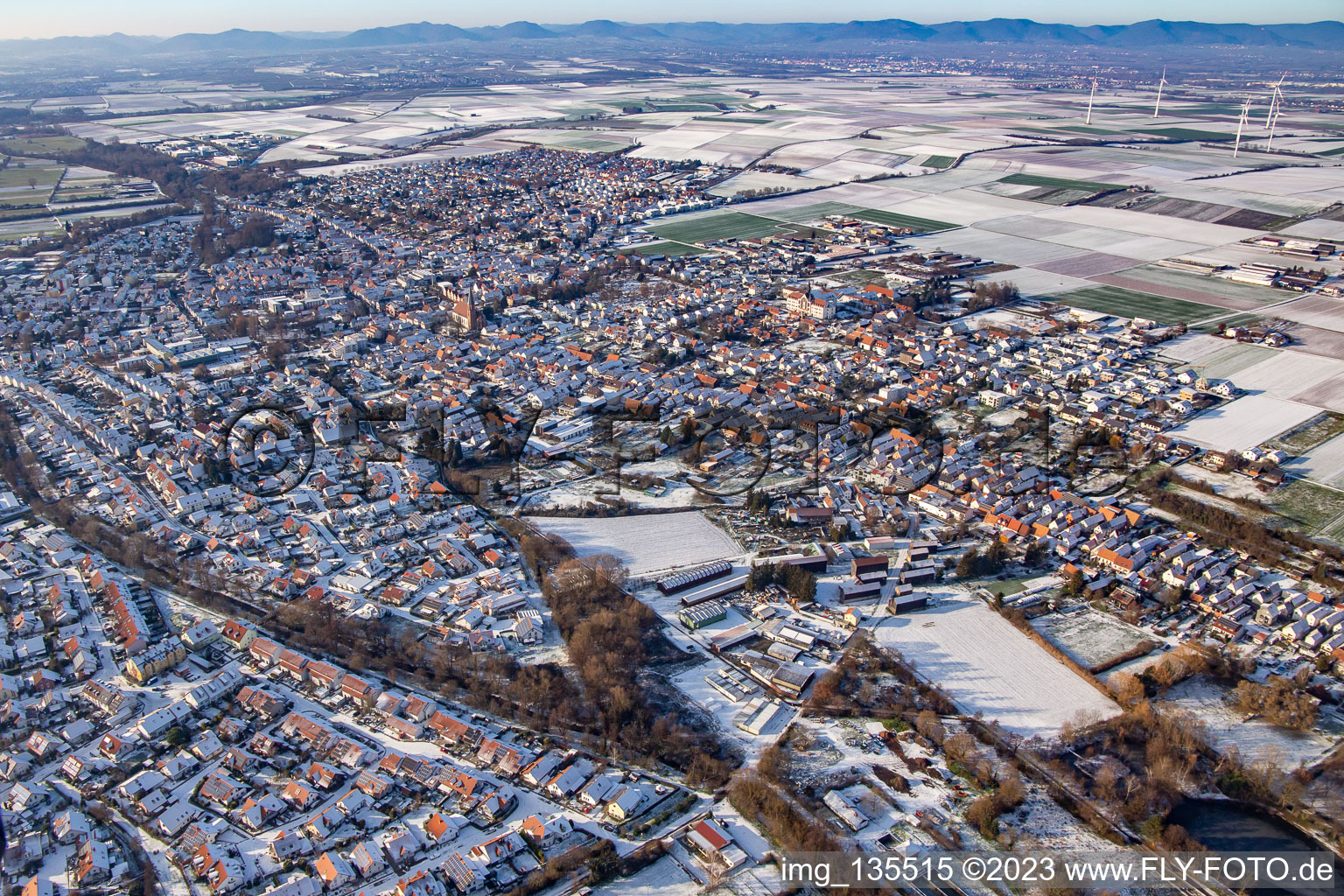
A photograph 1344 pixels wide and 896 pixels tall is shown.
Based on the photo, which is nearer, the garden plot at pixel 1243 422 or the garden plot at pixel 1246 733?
the garden plot at pixel 1246 733

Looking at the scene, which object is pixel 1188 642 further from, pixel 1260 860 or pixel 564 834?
pixel 564 834

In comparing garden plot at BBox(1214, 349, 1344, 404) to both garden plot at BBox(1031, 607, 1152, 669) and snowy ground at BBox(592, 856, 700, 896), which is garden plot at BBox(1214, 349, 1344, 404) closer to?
garden plot at BBox(1031, 607, 1152, 669)

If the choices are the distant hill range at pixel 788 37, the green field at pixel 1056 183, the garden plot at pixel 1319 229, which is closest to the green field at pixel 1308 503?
the garden plot at pixel 1319 229

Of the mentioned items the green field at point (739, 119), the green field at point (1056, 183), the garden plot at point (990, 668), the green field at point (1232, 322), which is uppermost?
the green field at point (739, 119)

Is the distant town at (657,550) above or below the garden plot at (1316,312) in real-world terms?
below

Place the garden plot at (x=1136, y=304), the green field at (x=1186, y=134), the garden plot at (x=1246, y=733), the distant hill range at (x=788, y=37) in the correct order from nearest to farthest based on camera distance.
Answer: the garden plot at (x=1246, y=733), the garden plot at (x=1136, y=304), the green field at (x=1186, y=134), the distant hill range at (x=788, y=37)

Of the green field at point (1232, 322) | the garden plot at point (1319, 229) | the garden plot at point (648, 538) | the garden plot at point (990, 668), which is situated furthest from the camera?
the garden plot at point (1319, 229)

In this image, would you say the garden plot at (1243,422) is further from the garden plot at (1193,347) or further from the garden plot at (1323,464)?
the garden plot at (1193,347)
